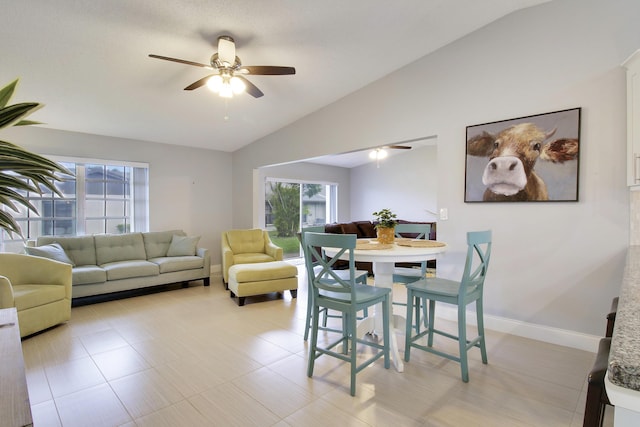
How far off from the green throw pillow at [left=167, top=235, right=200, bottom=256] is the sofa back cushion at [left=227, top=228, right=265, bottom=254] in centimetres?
57

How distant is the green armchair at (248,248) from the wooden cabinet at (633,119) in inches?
159

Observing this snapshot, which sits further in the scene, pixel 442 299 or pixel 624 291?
pixel 442 299

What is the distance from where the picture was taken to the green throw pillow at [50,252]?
147 inches

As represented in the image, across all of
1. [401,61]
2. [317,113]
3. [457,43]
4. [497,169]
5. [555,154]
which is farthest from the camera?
[317,113]

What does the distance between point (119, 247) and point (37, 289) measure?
1.60 meters

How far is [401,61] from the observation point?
3637 millimetres

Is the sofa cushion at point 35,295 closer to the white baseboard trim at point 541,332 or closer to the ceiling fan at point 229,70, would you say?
the ceiling fan at point 229,70

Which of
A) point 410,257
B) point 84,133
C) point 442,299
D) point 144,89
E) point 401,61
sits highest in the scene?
point 401,61

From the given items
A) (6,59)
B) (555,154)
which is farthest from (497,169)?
(6,59)

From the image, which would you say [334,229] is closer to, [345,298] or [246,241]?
[246,241]

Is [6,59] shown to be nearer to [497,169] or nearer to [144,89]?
[144,89]

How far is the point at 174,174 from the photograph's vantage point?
5660 mm

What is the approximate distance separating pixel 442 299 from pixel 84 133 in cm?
529

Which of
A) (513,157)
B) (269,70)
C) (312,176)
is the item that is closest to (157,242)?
(269,70)
